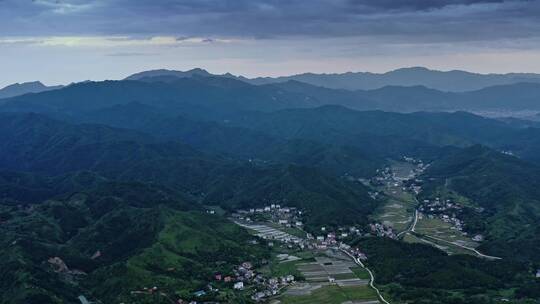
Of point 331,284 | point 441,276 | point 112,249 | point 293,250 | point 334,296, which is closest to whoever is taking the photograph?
point 334,296

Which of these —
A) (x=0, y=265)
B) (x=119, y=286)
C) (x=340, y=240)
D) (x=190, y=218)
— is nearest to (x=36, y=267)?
(x=0, y=265)

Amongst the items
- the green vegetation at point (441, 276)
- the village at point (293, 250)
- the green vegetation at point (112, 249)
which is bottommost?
the village at point (293, 250)

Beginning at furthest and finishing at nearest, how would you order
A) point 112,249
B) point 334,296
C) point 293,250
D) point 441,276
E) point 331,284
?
point 293,250 → point 112,249 → point 331,284 → point 441,276 → point 334,296

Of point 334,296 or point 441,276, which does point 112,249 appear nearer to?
point 334,296

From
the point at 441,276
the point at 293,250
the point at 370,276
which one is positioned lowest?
the point at 293,250

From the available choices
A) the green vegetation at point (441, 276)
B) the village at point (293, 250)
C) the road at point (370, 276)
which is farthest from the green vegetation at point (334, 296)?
the green vegetation at point (441, 276)

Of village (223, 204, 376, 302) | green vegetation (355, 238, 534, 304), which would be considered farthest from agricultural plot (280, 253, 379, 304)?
green vegetation (355, 238, 534, 304)

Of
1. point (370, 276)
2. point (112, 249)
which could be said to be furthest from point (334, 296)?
point (112, 249)

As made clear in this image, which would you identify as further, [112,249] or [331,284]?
[112,249]

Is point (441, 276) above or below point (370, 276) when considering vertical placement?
above

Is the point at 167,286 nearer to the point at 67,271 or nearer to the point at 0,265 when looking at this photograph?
the point at 67,271

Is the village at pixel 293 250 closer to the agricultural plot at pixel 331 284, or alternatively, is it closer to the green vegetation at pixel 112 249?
the agricultural plot at pixel 331 284
